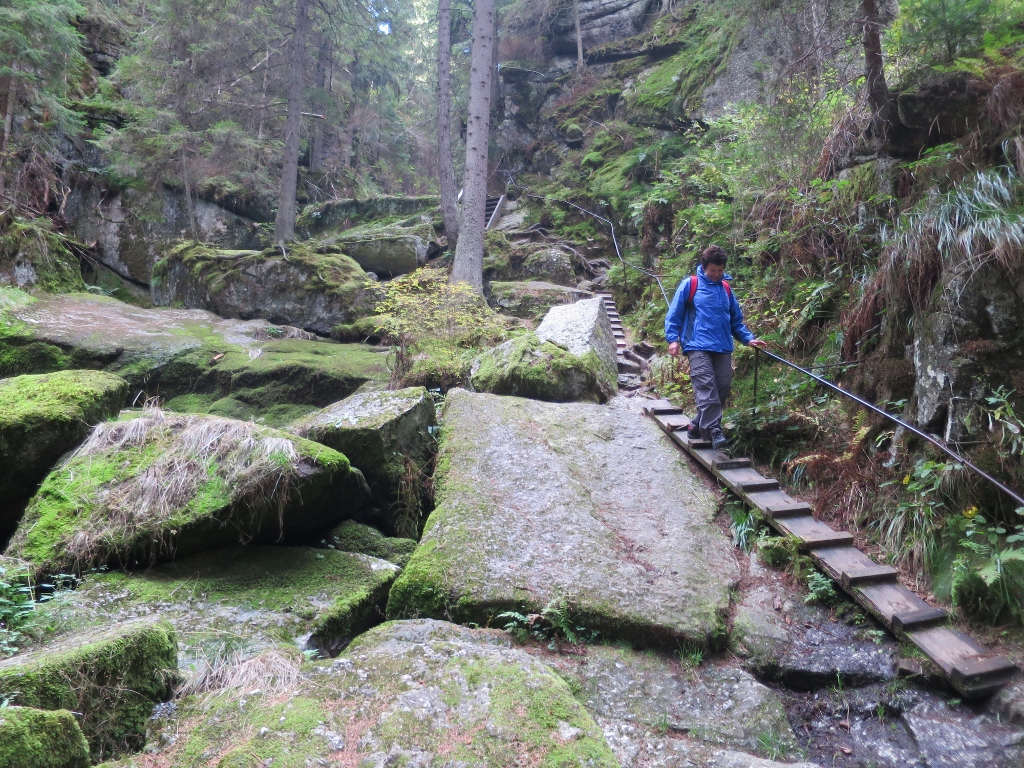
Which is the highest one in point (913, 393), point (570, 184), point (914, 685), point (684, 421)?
point (570, 184)

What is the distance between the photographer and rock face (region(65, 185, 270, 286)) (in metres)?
16.1

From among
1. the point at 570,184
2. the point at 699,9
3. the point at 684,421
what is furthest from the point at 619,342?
the point at 699,9

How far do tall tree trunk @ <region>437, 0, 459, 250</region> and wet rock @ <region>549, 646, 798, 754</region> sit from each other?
15.1 m

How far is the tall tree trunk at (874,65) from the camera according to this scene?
559 cm

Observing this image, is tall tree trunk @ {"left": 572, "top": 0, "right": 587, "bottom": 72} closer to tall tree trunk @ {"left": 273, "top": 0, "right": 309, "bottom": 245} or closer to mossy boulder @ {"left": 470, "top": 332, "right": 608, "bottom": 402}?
Answer: tall tree trunk @ {"left": 273, "top": 0, "right": 309, "bottom": 245}

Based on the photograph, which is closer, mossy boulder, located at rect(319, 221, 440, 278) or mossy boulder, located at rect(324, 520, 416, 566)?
mossy boulder, located at rect(324, 520, 416, 566)

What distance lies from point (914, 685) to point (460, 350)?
668 cm

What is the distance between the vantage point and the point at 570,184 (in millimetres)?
19766

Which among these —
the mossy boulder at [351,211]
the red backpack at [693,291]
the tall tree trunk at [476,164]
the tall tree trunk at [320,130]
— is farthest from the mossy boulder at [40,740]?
the tall tree trunk at [320,130]

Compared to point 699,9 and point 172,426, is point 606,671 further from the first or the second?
point 699,9

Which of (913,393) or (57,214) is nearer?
(913,393)

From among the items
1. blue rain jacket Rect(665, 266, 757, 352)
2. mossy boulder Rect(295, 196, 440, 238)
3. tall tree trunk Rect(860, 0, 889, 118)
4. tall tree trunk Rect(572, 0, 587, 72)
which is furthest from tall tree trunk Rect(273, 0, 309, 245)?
tall tree trunk Rect(860, 0, 889, 118)

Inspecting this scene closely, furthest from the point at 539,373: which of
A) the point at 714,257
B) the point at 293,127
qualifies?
the point at 293,127

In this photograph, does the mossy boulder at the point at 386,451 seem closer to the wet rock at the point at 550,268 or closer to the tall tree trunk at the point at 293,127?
the wet rock at the point at 550,268
